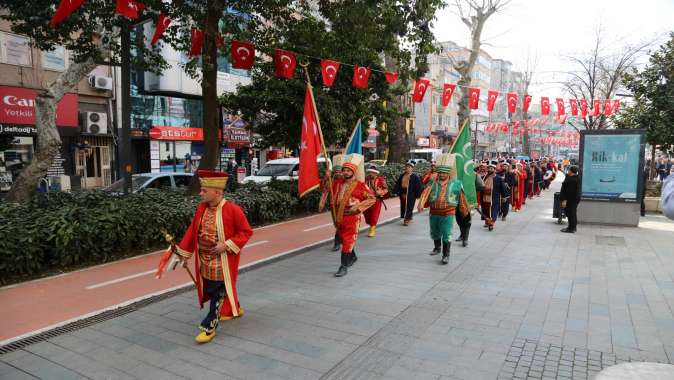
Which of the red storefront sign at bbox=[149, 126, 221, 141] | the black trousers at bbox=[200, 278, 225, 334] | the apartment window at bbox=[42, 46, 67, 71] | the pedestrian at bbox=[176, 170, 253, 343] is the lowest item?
the black trousers at bbox=[200, 278, 225, 334]

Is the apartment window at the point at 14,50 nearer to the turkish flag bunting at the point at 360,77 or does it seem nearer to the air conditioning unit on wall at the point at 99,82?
the air conditioning unit on wall at the point at 99,82

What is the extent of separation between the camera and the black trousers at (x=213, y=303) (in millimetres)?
4566

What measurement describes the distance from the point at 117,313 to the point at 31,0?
748 centimetres

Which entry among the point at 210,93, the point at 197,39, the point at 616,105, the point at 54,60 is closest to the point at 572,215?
the point at 210,93

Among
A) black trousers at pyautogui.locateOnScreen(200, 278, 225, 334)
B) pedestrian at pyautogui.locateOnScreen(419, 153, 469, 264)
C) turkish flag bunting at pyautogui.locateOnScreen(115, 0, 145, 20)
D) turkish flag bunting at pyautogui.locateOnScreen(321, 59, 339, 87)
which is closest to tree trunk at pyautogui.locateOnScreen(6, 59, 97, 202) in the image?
turkish flag bunting at pyautogui.locateOnScreen(115, 0, 145, 20)

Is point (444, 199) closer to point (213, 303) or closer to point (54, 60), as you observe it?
point (213, 303)

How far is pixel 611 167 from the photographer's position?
12.2m

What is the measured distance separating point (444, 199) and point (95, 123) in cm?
1822

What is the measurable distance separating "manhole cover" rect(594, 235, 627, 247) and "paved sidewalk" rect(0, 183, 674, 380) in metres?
1.65

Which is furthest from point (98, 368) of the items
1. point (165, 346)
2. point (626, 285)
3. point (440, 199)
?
point (626, 285)

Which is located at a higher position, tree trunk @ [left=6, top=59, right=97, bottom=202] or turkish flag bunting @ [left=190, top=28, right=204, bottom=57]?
turkish flag bunting @ [left=190, top=28, right=204, bottom=57]

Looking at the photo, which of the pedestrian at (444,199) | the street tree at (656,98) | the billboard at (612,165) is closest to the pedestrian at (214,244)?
the pedestrian at (444,199)

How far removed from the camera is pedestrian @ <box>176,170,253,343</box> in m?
4.59

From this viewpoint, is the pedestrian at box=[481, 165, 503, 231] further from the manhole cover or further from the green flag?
the green flag
